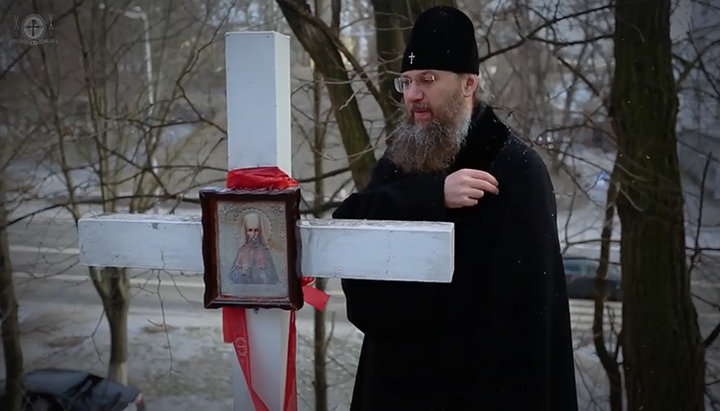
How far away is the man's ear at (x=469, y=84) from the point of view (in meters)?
1.64

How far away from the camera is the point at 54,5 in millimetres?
5297

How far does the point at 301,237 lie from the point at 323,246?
47 millimetres

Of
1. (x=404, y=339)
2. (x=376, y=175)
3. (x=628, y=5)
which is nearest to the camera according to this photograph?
(x=404, y=339)

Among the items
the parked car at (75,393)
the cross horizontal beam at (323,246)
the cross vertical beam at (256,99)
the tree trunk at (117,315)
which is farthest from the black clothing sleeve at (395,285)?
the tree trunk at (117,315)

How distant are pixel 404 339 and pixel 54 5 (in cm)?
483

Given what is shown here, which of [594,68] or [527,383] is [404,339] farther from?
[594,68]

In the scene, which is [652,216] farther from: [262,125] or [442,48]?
[262,125]

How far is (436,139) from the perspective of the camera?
158 centimetres

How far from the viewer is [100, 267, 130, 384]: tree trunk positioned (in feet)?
21.3

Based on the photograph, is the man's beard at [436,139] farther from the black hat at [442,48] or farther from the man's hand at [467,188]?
the man's hand at [467,188]

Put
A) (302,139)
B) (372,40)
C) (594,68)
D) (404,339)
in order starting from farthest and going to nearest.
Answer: (302,139) < (372,40) < (594,68) < (404,339)

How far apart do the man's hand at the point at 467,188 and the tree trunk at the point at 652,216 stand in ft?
9.20

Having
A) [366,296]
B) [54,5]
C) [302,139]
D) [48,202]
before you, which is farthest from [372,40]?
[366,296]

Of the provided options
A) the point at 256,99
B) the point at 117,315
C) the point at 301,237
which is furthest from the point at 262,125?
the point at 117,315
